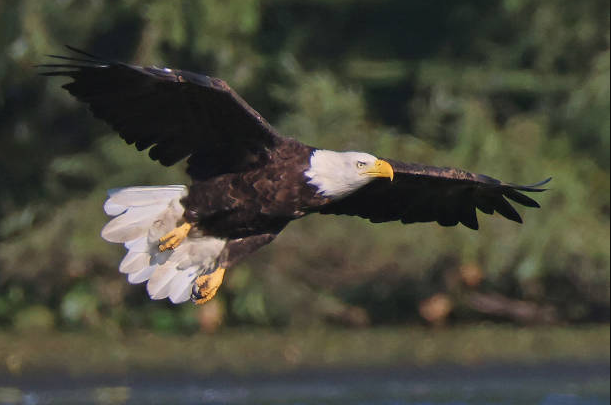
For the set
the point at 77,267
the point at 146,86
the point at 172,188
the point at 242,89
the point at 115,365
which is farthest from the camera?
the point at 242,89

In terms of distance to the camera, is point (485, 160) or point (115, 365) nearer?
point (115, 365)

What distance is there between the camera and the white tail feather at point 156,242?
791 cm

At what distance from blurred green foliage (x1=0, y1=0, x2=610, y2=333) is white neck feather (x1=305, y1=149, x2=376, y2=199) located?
5.96 meters

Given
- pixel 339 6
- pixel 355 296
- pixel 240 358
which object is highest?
pixel 339 6

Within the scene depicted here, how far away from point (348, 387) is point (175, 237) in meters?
3.23

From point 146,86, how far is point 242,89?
7.80m

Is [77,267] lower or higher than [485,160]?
lower

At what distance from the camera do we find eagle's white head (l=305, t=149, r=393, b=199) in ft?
24.5

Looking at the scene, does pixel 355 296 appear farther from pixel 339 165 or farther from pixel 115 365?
pixel 339 165

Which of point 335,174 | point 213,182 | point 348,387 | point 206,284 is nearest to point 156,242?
point 206,284

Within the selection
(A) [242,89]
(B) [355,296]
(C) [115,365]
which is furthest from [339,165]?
(A) [242,89]

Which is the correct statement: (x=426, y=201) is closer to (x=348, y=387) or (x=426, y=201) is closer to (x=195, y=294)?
(x=195, y=294)

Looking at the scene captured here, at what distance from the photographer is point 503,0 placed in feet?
51.6

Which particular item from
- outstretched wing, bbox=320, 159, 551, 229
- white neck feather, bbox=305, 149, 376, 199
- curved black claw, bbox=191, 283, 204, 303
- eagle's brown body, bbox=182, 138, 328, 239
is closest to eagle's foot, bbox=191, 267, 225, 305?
curved black claw, bbox=191, 283, 204, 303
